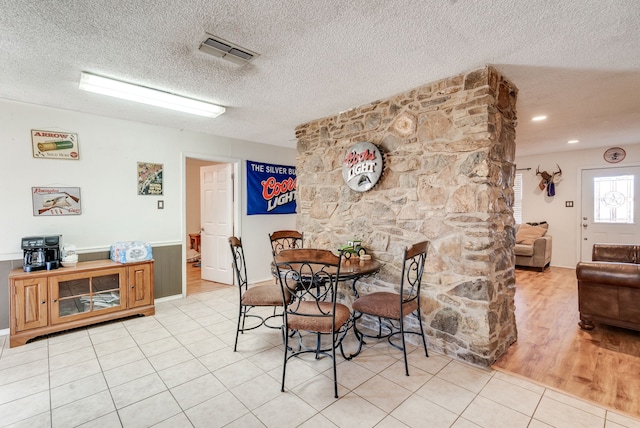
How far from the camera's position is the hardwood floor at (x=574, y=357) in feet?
6.77

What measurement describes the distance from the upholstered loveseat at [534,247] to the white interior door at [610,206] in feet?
2.10

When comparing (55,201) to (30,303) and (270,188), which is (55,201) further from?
(270,188)

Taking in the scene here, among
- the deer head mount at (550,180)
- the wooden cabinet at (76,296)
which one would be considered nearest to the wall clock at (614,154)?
the deer head mount at (550,180)

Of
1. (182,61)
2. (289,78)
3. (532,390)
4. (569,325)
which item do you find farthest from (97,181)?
(569,325)

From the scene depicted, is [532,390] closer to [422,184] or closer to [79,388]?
[422,184]

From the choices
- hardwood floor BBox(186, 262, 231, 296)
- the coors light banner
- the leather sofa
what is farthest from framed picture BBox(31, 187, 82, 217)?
the leather sofa

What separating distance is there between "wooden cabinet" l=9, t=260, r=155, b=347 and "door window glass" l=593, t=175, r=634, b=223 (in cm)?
749

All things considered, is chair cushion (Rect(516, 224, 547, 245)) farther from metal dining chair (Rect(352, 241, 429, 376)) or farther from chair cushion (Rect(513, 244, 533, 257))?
metal dining chair (Rect(352, 241, 429, 376))

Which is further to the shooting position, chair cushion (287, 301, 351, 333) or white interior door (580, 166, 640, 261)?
white interior door (580, 166, 640, 261)

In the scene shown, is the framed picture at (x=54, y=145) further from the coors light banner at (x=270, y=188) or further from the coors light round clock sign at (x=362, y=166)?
the coors light round clock sign at (x=362, y=166)

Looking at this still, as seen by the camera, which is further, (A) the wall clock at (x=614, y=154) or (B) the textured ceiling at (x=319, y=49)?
(A) the wall clock at (x=614, y=154)

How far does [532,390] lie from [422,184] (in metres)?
1.70

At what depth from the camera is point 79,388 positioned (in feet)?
A: 6.94

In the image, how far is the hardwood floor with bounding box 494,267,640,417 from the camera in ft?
6.77
